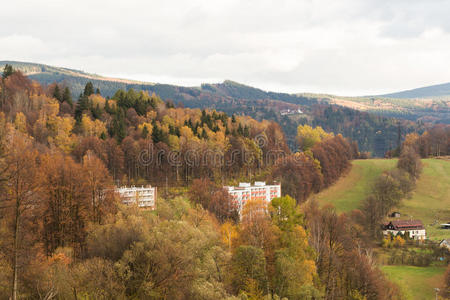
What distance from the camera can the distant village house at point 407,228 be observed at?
78688mm

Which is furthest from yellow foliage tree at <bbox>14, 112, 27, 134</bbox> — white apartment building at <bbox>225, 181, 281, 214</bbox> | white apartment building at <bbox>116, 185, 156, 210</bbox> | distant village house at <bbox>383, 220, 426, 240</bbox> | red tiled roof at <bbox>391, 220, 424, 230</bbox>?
red tiled roof at <bbox>391, 220, 424, 230</bbox>

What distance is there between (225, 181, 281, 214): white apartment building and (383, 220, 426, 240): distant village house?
2140 cm

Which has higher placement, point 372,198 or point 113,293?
point 113,293

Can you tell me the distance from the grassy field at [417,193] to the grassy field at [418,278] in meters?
16.6

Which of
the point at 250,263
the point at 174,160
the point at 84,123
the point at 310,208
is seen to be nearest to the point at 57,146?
the point at 84,123

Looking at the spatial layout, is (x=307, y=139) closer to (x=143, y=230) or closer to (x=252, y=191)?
(x=252, y=191)

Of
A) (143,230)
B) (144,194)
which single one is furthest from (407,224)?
(143,230)

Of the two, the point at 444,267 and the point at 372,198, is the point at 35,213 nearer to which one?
the point at 444,267

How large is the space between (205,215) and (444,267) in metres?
37.8

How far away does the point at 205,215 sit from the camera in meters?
50.0

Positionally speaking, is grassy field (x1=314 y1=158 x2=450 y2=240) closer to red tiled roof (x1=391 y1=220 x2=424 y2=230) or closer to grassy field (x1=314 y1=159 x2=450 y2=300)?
grassy field (x1=314 y1=159 x2=450 y2=300)

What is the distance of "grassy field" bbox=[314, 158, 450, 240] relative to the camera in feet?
294

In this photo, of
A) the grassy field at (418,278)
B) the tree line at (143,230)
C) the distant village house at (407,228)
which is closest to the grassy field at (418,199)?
the grassy field at (418,278)

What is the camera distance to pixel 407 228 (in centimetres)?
7975
